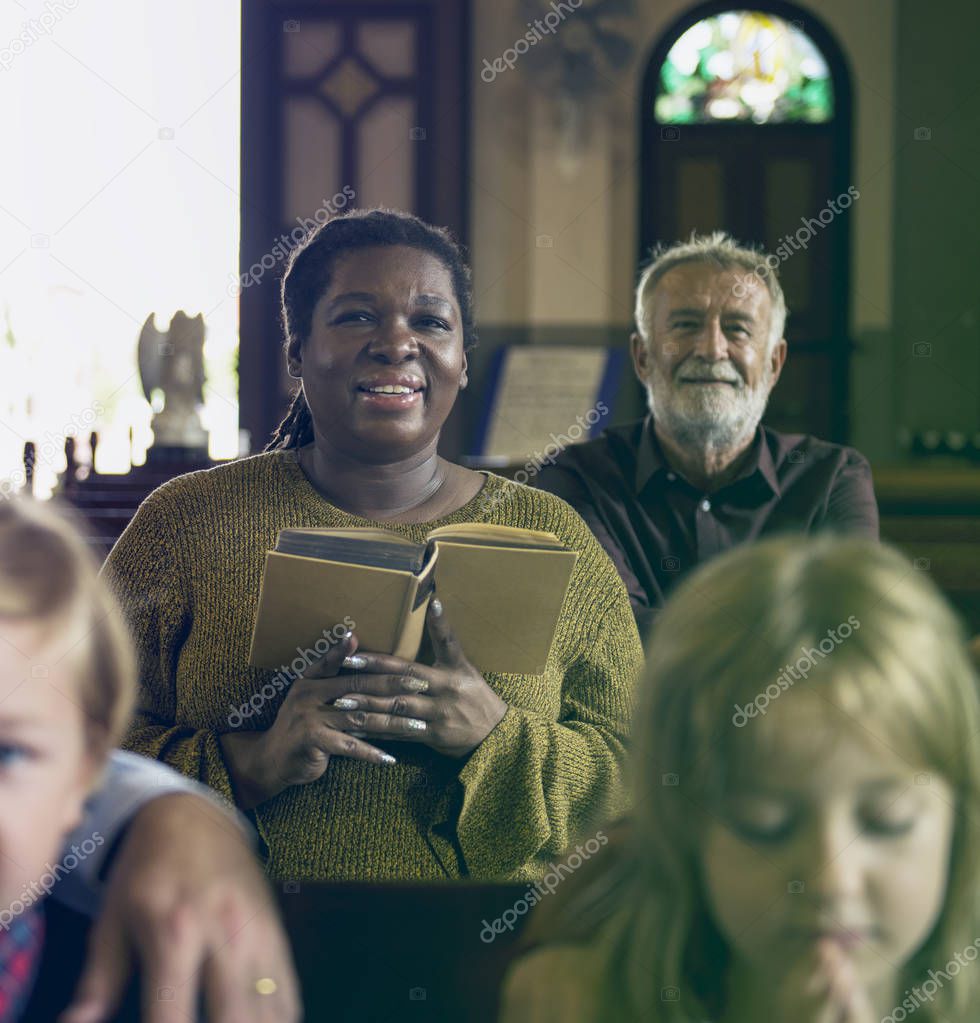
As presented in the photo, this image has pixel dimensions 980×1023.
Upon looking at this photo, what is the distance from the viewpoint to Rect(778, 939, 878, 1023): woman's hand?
1.86 ft

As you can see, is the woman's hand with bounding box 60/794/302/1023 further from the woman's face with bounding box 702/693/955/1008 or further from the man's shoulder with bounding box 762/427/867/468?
the man's shoulder with bounding box 762/427/867/468

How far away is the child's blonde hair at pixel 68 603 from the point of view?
1.92 feet

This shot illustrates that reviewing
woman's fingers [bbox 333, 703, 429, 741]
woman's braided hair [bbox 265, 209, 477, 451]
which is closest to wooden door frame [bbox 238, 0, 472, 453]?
woman's braided hair [bbox 265, 209, 477, 451]

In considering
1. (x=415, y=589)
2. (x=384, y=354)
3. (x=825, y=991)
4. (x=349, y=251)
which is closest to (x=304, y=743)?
(x=415, y=589)

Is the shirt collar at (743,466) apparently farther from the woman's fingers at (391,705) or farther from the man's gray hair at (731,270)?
the woman's fingers at (391,705)

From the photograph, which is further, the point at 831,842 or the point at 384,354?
the point at 384,354

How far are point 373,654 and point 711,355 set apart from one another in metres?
1.44

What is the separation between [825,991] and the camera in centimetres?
57

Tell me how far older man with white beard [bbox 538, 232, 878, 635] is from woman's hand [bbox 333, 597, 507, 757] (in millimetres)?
1046

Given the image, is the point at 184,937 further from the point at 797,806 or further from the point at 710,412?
the point at 710,412

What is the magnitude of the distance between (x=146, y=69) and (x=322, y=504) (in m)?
5.94

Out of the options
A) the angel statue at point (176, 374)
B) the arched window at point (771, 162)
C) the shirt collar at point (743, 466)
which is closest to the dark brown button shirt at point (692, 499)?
the shirt collar at point (743, 466)

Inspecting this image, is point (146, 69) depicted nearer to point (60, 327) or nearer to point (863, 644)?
point (60, 327)

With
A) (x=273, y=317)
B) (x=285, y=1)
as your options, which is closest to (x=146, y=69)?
(x=285, y=1)
